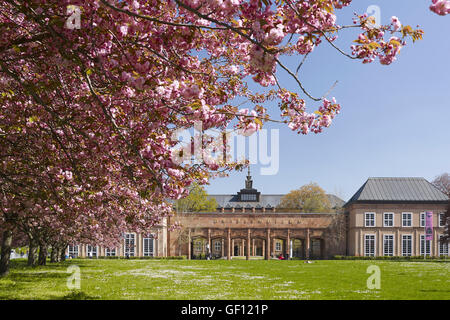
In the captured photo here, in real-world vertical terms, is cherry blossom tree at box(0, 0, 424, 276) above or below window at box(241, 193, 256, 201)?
above

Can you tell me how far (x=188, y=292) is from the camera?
1394cm

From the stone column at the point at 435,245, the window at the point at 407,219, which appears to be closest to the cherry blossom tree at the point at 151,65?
the window at the point at 407,219

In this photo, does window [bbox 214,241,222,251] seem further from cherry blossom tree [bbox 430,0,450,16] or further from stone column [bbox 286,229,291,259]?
cherry blossom tree [bbox 430,0,450,16]

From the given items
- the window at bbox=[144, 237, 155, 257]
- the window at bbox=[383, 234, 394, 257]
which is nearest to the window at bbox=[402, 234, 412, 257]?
the window at bbox=[383, 234, 394, 257]

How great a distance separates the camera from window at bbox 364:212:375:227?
2418 inches

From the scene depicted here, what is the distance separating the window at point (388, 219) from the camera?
61406 millimetres

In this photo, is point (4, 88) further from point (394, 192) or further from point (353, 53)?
point (394, 192)

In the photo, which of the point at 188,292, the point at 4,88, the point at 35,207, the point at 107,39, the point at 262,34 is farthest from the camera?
the point at 188,292

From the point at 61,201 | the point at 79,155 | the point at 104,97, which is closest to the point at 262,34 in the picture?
the point at 104,97

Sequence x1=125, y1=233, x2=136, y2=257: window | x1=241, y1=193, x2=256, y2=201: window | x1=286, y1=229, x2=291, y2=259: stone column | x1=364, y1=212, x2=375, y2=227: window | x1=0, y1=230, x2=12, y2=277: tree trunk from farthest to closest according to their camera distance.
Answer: x1=241, y1=193, x2=256, y2=201: window < x1=125, y1=233, x2=136, y2=257: window < x1=364, y1=212, x2=375, y2=227: window < x1=286, y1=229, x2=291, y2=259: stone column < x1=0, y1=230, x2=12, y2=277: tree trunk

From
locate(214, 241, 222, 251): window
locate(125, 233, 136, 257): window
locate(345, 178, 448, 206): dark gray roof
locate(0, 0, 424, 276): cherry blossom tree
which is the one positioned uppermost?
locate(0, 0, 424, 276): cherry blossom tree

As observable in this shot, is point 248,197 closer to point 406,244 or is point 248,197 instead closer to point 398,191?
point 398,191

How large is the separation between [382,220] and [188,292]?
5316 centimetres

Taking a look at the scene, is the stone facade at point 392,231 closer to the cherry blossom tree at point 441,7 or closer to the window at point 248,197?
the window at point 248,197
